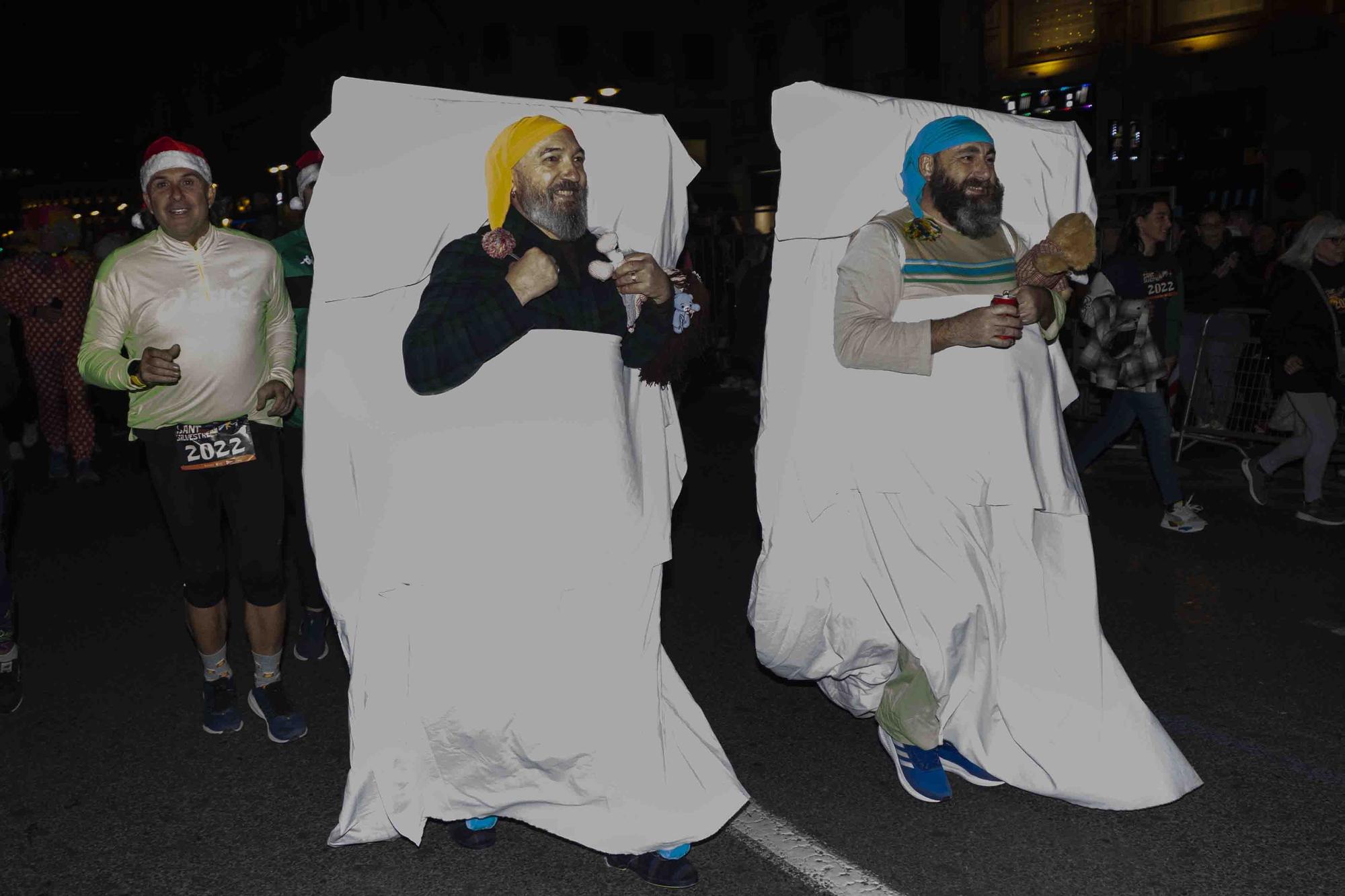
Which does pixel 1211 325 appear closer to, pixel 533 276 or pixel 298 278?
pixel 298 278

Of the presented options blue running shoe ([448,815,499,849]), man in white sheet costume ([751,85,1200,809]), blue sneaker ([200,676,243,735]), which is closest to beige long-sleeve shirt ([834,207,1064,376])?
man in white sheet costume ([751,85,1200,809])

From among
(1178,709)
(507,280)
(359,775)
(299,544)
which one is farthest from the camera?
(299,544)

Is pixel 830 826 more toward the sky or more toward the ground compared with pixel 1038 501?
more toward the ground

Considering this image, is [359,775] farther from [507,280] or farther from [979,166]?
[979,166]

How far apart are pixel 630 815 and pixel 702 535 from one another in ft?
14.9

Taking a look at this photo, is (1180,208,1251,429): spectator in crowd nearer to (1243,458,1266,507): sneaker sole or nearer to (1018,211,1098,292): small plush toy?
(1243,458,1266,507): sneaker sole

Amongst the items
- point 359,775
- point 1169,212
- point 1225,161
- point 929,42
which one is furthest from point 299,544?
point 929,42

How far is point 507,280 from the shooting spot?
3338mm

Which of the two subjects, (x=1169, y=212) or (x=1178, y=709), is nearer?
(x=1178, y=709)

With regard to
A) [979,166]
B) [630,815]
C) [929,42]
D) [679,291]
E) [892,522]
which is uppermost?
[929,42]

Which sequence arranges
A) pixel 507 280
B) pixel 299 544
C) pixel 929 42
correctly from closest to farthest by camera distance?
pixel 507 280, pixel 299 544, pixel 929 42

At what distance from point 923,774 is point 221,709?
2648 mm

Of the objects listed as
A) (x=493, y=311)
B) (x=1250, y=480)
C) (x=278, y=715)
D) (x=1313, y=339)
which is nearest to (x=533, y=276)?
(x=493, y=311)

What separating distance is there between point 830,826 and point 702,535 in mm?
4129
